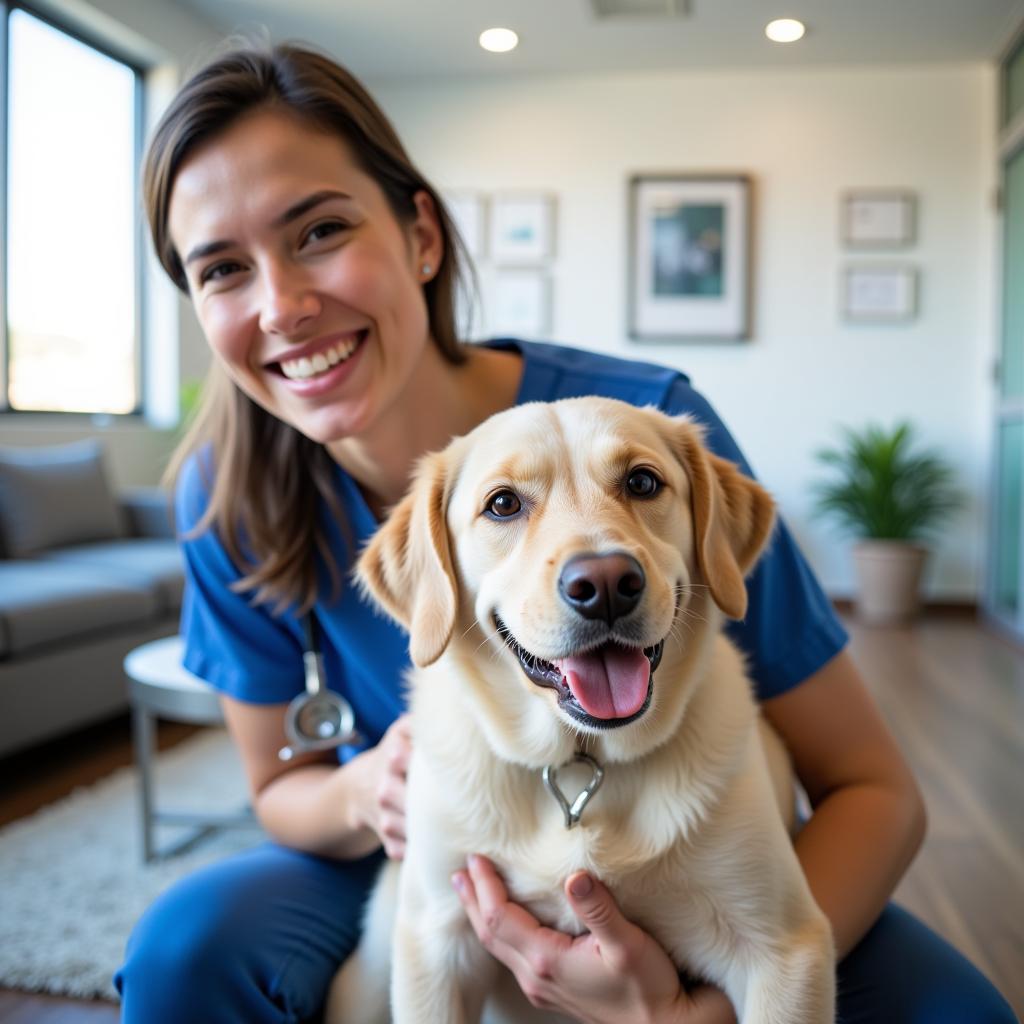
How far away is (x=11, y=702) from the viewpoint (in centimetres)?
285

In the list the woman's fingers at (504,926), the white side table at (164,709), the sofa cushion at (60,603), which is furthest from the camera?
the sofa cushion at (60,603)

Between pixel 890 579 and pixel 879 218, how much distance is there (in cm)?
231

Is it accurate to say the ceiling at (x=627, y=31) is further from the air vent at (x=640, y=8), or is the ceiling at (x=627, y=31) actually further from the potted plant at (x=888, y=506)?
the potted plant at (x=888, y=506)

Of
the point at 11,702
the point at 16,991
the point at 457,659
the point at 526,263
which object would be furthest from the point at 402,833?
the point at 526,263

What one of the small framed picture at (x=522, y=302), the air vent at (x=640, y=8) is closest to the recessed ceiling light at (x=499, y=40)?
the air vent at (x=640, y=8)

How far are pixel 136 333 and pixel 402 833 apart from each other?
17.5 ft

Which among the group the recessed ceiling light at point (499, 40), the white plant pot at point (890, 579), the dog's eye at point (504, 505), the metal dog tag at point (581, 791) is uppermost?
the recessed ceiling light at point (499, 40)

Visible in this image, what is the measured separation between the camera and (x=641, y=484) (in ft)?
3.43

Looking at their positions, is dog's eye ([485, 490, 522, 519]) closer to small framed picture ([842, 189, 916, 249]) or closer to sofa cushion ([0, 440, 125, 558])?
sofa cushion ([0, 440, 125, 558])

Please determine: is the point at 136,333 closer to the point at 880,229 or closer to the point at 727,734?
the point at 880,229

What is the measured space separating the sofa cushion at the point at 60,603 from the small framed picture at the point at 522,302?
3560mm

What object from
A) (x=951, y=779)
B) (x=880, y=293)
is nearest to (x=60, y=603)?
(x=951, y=779)

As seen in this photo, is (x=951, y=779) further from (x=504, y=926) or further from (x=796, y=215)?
(x=796, y=215)

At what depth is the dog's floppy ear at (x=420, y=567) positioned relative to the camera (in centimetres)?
104
